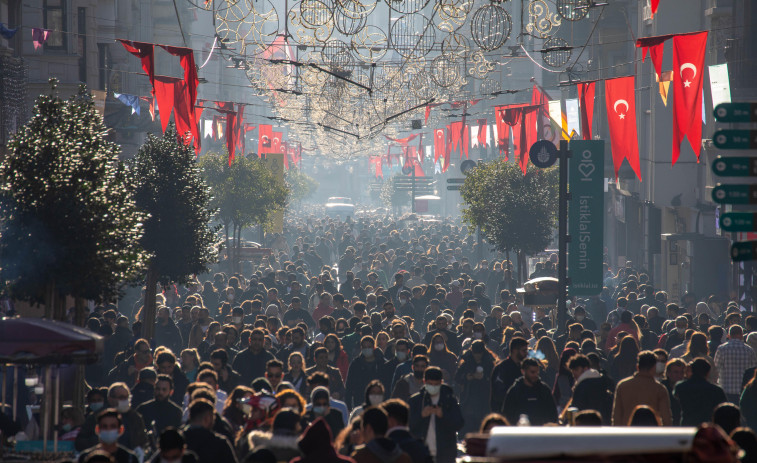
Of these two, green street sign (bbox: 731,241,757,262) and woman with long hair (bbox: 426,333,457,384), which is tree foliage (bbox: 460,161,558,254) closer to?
woman with long hair (bbox: 426,333,457,384)

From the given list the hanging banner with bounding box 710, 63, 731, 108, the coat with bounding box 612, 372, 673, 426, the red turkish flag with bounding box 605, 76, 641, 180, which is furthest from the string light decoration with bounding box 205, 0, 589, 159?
the coat with bounding box 612, 372, 673, 426

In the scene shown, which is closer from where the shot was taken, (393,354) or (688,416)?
(688,416)

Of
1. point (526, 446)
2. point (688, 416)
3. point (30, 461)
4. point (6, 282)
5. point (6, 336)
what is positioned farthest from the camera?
point (6, 282)

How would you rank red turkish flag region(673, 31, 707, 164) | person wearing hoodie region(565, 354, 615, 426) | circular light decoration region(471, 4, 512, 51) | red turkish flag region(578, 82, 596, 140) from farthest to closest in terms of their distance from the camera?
red turkish flag region(578, 82, 596, 140) < circular light decoration region(471, 4, 512, 51) < red turkish flag region(673, 31, 707, 164) < person wearing hoodie region(565, 354, 615, 426)

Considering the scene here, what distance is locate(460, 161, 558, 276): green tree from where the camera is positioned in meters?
28.0

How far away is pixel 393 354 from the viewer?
14109 mm

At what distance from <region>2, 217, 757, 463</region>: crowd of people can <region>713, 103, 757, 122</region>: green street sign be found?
2.36m

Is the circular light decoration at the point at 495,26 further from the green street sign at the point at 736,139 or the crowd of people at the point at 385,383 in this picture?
the green street sign at the point at 736,139

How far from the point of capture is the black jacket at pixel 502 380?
1159 centimetres

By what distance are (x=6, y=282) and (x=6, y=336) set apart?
261 cm

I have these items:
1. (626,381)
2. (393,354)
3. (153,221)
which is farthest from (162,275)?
(626,381)

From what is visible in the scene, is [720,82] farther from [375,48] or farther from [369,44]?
[369,44]

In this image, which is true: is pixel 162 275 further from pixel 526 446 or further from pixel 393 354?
pixel 526 446

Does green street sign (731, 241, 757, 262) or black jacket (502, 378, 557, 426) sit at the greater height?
green street sign (731, 241, 757, 262)
